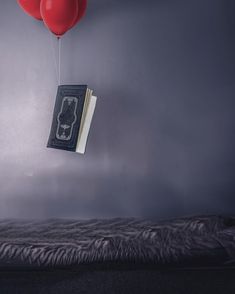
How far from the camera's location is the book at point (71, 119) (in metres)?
1.92

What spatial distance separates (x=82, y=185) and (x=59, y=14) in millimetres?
877

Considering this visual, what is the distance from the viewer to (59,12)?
1765 mm

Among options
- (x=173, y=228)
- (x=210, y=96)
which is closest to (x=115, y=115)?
(x=210, y=96)

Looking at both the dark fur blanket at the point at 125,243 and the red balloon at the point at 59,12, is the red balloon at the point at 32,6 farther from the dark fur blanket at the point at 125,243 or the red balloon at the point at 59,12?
the dark fur blanket at the point at 125,243

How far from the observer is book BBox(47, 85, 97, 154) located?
6.31ft

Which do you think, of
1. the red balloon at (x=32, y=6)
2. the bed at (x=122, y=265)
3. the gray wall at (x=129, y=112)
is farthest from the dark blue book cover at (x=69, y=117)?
the bed at (x=122, y=265)

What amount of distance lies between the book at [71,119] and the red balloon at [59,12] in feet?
0.94

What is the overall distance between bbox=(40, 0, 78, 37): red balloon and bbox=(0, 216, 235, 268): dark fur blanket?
0.91m

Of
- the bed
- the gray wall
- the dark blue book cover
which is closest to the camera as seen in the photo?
the bed

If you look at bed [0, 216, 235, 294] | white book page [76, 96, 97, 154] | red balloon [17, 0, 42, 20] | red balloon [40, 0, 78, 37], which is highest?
red balloon [17, 0, 42, 20]

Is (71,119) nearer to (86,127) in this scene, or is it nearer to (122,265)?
(86,127)

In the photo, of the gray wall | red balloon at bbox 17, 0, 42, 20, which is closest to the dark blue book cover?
the gray wall

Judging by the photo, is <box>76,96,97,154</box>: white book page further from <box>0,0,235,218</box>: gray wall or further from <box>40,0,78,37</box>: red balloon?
<box>40,0,78,37</box>: red balloon

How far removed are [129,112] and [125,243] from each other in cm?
78
